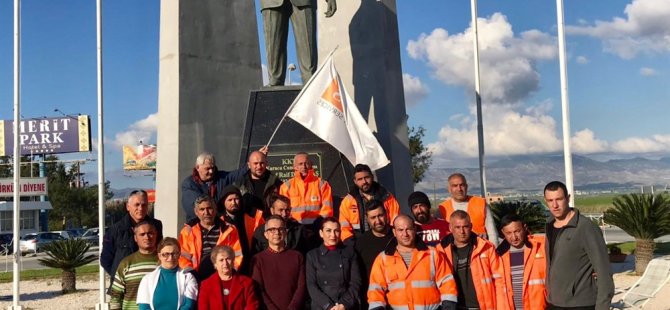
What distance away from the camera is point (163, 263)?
4.82 m

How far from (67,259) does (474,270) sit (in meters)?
12.1

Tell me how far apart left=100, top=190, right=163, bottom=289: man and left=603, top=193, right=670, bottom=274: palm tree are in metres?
11.8

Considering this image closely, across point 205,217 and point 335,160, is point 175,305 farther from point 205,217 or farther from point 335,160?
point 335,160

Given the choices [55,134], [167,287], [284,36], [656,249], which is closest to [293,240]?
[167,287]

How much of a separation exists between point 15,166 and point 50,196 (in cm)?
4563

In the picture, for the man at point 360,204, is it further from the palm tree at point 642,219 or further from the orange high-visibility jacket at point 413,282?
the palm tree at point 642,219

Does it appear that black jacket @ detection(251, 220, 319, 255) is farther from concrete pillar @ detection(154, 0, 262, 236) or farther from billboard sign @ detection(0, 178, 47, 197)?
billboard sign @ detection(0, 178, 47, 197)

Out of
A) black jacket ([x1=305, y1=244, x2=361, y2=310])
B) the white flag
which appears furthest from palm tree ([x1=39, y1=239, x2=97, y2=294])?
black jacket ([x1=305, y1=244, x2=361, y2=310])

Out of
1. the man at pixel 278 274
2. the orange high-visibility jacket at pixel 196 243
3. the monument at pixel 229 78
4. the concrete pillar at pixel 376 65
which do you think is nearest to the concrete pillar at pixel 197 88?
the monument at pixel 229 78

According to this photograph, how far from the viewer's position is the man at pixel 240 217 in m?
5.56

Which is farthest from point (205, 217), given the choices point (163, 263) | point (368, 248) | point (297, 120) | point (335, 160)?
point (335, 160)

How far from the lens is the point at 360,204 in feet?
20.1

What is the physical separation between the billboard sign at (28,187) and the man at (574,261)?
44.4 metres

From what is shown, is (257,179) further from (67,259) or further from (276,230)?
(67,259)
